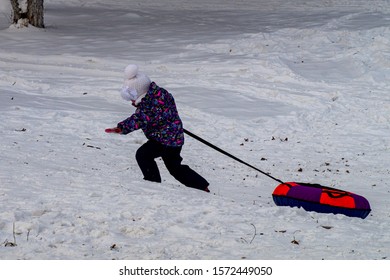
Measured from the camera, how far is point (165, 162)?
28.3 feet

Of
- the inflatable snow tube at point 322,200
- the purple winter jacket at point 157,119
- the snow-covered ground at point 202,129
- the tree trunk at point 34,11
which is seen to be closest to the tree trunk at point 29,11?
the tree trunk at point 34,11

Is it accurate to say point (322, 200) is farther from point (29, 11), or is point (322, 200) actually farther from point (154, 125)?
point (29, 11)

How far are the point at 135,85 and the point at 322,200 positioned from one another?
7.91 feet

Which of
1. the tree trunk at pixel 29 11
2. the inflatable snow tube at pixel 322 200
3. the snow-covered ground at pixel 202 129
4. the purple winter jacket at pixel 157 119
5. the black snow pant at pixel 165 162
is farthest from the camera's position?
the tree trunk at pixel 29 11

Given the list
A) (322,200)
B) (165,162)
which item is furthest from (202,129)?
(322,200)

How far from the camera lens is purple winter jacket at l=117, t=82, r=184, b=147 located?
321 inches

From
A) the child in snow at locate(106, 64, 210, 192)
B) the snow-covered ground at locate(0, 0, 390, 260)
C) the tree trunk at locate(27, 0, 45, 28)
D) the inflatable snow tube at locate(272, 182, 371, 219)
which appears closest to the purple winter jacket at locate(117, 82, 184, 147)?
the child in snow at locate(106, 64, 210, 192)

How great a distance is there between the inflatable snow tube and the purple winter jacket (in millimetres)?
1361

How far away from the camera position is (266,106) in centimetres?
1448

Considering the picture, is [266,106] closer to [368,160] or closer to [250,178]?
[368,160]

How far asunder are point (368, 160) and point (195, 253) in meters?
6.05

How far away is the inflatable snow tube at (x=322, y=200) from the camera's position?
305 inches

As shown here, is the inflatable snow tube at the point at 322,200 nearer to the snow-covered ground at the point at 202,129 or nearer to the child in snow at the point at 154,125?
the snow-covered ground at the point at 202,129

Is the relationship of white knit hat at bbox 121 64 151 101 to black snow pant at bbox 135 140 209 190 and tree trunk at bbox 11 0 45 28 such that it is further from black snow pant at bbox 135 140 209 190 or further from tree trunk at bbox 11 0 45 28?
tree trunk at bbox 11 0 45 28
